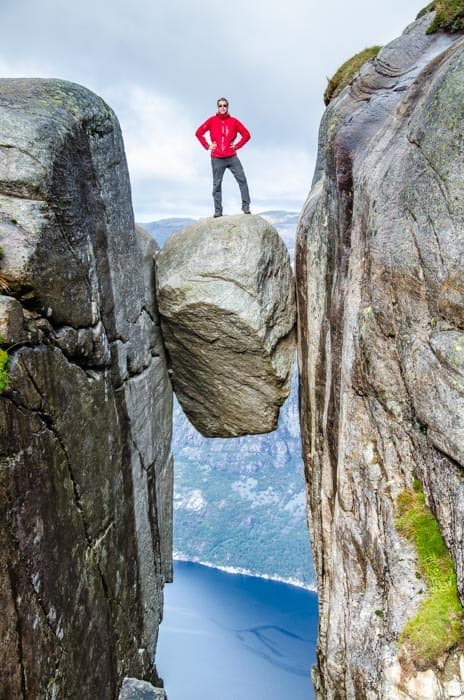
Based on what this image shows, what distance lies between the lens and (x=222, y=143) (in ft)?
44.8

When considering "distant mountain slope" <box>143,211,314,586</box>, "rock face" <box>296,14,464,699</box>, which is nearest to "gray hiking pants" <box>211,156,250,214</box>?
"rock face" <box>296,14,464,699</box>

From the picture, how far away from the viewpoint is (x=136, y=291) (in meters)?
11.7

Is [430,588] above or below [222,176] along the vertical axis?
below

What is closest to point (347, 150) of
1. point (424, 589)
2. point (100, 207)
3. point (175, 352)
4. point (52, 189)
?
point (100, 207)

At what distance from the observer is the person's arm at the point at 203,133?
13.6 m

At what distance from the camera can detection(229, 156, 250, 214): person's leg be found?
45.9 ft

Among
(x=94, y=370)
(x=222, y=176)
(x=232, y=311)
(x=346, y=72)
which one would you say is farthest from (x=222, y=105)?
(x=94, y=370)

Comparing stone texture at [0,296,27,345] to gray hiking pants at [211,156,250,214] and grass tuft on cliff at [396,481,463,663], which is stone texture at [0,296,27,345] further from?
gray hiking pants at [211,156,250,214]

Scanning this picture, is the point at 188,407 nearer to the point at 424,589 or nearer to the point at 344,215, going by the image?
the point at 344,215

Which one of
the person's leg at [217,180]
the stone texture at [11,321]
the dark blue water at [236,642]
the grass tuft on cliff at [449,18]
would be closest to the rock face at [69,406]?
the stone texture at [11,321]

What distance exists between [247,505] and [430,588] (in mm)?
162066

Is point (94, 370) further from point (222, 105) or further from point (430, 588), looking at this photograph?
point (222, 105)

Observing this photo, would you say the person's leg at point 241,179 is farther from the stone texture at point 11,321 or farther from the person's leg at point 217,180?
the stone texture at point 11,321

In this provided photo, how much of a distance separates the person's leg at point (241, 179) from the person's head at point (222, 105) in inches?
46.6
